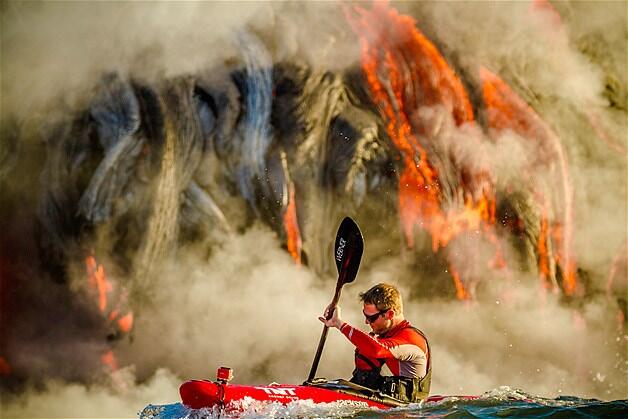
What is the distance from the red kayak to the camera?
8031 millimetres

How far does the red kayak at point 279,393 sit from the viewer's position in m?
8.03

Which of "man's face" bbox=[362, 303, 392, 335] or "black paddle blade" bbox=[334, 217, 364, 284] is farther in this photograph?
"black paddle blade" bbox=[334, 217, 364, 284]

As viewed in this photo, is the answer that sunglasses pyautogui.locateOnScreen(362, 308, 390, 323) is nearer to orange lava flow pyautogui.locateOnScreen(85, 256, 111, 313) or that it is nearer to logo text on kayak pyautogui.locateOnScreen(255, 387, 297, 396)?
logo text on kayak pyautogui.locateOnScreen(255, 387, 297, 396)

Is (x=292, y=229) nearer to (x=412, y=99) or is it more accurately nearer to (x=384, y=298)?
(x=412, y=99)

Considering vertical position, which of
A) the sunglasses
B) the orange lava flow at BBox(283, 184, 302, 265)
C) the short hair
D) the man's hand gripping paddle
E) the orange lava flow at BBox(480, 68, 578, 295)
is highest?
the orange lava flow at BBox(480, 68, 578, 295)

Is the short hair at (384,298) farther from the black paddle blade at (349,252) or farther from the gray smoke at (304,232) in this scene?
the gray smoke at (304,232)

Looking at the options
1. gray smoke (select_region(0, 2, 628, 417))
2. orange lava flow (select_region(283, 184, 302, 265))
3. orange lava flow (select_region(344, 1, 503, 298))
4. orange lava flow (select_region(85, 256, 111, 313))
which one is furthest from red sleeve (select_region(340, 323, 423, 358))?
orange lava flow (select_region(344, 1, 503, 298))

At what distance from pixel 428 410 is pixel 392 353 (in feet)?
2.38

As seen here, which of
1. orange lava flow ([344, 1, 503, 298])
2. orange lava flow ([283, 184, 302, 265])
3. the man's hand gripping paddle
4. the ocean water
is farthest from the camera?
orange lava flow ([344, 1, 503, 298])

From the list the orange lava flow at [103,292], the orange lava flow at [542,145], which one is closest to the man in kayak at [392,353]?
the orange lava flow at [103,292]

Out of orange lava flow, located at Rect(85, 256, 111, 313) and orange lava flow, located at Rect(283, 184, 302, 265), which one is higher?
orange lava flow, located at Rect(283, 184, 302, 265)

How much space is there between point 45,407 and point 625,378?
379 inches

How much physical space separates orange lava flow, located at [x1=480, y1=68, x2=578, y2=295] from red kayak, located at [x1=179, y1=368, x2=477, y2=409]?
6.52m

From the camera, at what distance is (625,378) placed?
15.5 metres
